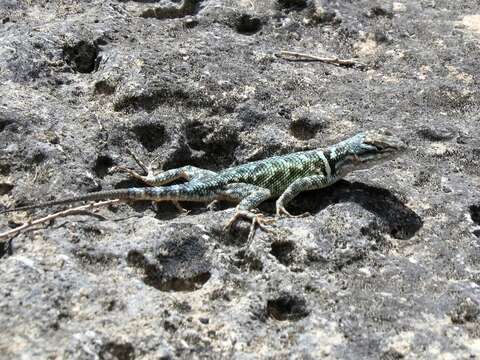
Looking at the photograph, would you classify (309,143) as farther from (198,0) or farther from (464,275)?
(198,0)

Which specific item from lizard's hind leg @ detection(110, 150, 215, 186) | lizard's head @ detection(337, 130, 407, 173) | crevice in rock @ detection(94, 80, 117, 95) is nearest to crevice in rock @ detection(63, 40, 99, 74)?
crevice in rock @ detection(94, 80, 117, 95)

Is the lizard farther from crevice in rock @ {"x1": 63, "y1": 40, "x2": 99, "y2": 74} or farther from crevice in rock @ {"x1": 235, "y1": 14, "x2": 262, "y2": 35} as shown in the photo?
crevice in rock @ {"x1": 235, "y1": 14, "x2": 262, "y2": 35}

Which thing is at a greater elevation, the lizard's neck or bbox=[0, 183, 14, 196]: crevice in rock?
bbox=[0, 183, 14, 196]: crevice in rock

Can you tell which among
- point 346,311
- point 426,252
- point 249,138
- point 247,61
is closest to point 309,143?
point 249,138

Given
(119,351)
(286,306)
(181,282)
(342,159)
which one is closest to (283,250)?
(286,306)

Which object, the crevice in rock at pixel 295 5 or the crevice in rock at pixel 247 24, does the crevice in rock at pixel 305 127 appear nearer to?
the crevice in rock at pixel 247 24

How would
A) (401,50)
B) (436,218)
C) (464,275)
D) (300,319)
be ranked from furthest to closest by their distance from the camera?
(401,50)
(436,218)
(464,275)
(300,319)
